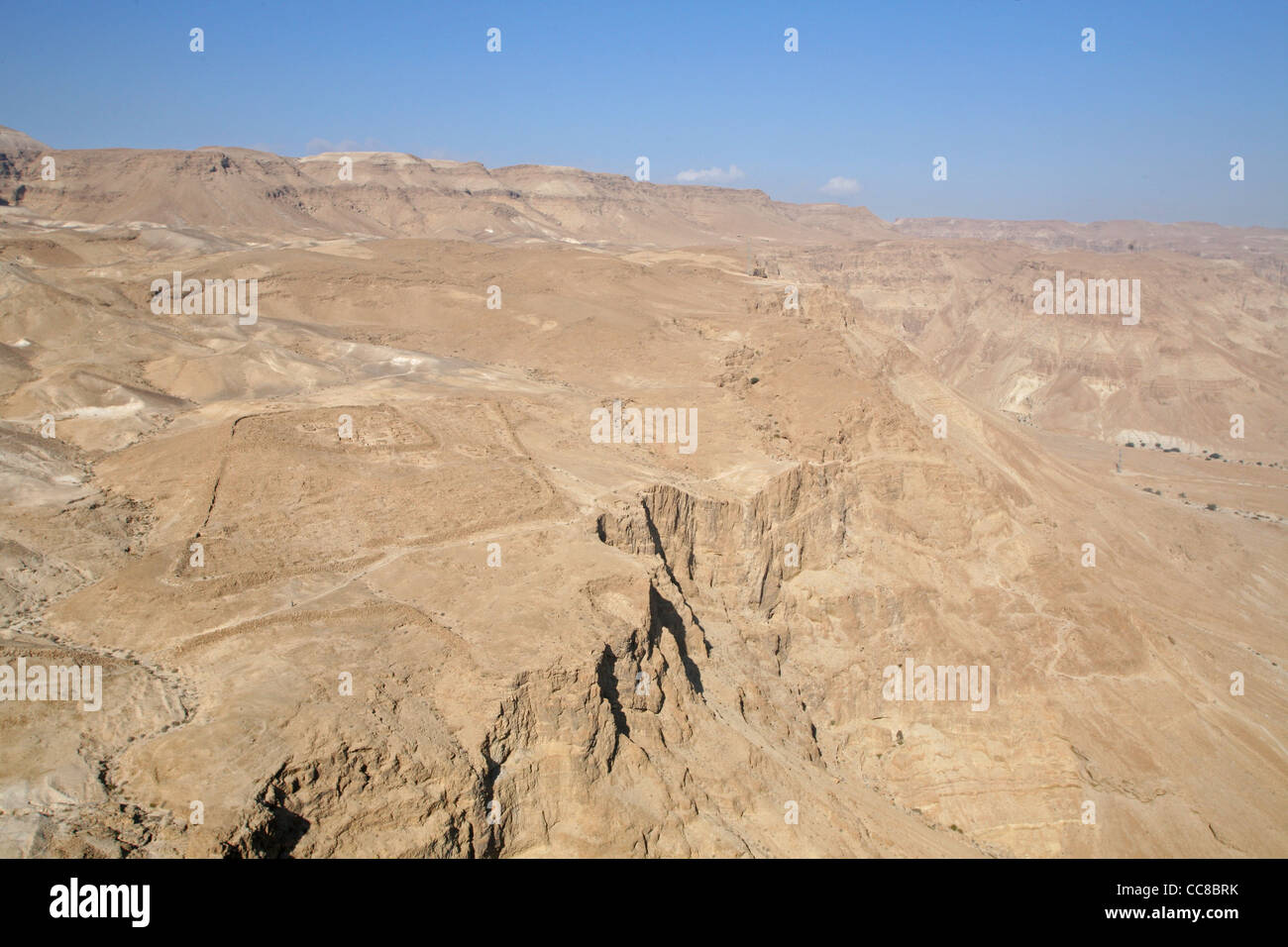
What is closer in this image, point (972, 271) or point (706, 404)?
point (706, 404)

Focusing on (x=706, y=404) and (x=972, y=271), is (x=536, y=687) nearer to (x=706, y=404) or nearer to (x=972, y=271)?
(x=706, y=404)

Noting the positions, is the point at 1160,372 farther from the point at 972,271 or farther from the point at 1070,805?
the point at 1070,805

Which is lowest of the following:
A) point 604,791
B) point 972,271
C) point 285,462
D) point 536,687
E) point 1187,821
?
point 1187,821

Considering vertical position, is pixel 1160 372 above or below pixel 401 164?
below

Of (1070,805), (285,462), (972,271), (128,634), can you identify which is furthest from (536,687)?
(972,271)
